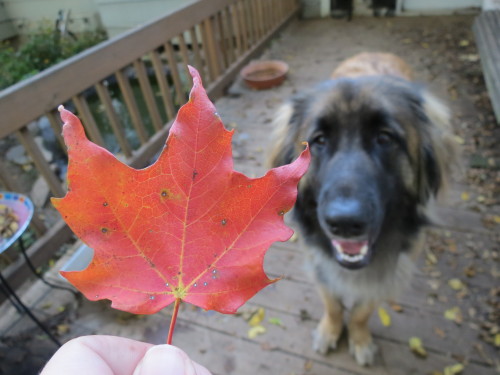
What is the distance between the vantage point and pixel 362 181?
1231 mm

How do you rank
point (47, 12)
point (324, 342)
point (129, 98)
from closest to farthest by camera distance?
point (324, 342) → point (129, 98) → point (47, 12)

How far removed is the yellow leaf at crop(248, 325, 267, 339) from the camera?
1889 mm

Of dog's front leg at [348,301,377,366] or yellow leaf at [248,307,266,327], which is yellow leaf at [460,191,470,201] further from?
yellow leaf at [248,307,266,327]

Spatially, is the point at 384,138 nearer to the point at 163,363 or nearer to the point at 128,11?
the point at 163,363

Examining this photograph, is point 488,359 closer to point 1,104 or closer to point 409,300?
point 409,300

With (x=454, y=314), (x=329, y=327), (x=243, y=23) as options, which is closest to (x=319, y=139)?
(x=329, y=327)

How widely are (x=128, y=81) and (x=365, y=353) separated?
271 centimetres

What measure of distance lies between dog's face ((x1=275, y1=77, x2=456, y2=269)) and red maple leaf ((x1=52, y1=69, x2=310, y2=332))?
0.75 meters

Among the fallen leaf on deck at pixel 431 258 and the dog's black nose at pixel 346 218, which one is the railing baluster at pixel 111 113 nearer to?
the dog's black nose at pixel 346 218

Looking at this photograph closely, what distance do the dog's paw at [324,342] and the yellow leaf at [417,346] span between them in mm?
382

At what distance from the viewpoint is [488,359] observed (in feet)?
5.54

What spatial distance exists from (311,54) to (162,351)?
526cm

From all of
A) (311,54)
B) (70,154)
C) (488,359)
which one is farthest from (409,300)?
(311,54)

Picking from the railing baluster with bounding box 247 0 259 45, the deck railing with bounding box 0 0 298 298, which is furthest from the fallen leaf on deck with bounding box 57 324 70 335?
the railing baluster with bounding box 247 0 259 45
